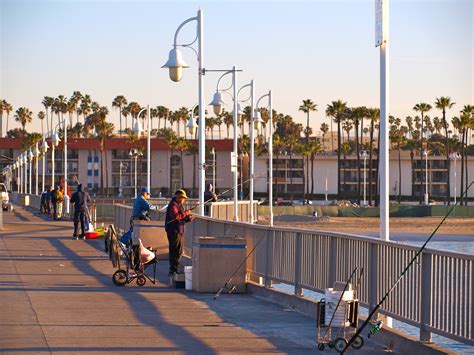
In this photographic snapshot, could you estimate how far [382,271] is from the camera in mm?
12719

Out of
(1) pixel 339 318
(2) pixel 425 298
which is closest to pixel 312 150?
(1) pixel 339 318

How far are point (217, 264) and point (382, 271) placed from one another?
600cm

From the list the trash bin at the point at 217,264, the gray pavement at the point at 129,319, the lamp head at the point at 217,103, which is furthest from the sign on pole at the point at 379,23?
the lamp head at the point at 217,103

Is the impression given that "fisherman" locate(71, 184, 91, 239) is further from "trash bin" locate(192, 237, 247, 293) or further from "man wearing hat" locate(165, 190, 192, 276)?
"trash bin" locate(192, 237, 247, 293)

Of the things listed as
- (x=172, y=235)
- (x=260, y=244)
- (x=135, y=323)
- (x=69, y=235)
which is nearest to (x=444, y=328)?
(x=135, y=323)

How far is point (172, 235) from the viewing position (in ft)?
67.1

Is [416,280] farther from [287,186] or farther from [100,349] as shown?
[287,186]

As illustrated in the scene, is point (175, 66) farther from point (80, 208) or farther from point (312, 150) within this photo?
point (312, 150)

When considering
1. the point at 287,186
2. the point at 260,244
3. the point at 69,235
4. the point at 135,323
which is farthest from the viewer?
the point at 287,186

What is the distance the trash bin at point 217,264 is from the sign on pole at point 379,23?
565 cm

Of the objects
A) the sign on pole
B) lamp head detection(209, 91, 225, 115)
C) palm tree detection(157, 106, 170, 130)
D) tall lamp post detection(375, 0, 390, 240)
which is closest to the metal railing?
tall lamp post detection(375, 0, 390, 240)

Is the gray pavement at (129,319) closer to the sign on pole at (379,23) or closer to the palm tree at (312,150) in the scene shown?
the sign on pole at (379,23)

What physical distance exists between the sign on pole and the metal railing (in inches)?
98.5

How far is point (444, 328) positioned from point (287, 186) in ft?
486
